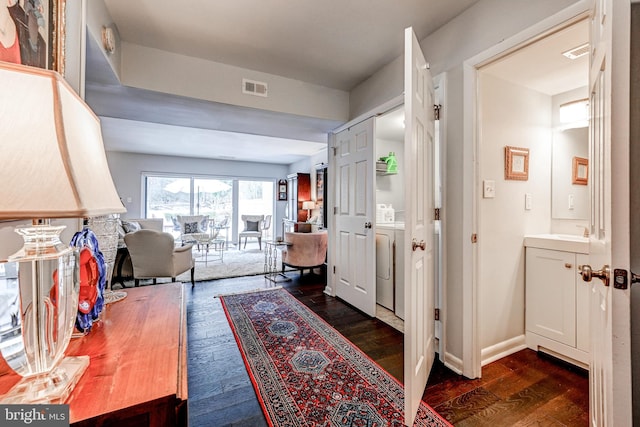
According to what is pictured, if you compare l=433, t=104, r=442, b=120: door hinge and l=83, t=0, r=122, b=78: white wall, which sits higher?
l=83, t=0, r=122, b=78: white wall

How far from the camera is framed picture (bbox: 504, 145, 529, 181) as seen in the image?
2084mm

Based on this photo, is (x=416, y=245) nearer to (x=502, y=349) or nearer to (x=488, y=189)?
(x=488, y=189)

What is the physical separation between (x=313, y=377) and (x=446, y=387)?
837mm

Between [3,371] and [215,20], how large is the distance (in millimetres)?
2187

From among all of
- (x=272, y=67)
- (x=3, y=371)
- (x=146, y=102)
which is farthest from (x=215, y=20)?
(x=3, y=371)

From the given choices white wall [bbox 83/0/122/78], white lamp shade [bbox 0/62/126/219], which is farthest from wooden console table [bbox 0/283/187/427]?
white wall [bbox 83/0/122/78]

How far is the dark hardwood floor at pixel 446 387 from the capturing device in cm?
144

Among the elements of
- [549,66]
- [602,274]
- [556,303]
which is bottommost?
[556,303]

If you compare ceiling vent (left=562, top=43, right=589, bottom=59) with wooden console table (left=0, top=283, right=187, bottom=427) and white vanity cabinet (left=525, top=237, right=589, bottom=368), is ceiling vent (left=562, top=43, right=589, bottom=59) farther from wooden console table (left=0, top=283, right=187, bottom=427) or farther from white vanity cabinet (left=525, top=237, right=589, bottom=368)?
wooden console table (left=0, top=283, right=187, bottom=427)

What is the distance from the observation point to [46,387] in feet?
1.86

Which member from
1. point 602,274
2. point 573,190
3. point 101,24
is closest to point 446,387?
point 602,274

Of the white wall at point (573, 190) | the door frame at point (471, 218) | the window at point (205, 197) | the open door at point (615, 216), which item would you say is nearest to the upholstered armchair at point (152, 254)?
the door frame at point (471, 218)

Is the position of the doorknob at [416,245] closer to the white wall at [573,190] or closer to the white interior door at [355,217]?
the white interior door at [355,217]

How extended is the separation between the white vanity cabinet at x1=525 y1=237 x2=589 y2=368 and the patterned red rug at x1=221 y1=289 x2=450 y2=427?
1245 mm
